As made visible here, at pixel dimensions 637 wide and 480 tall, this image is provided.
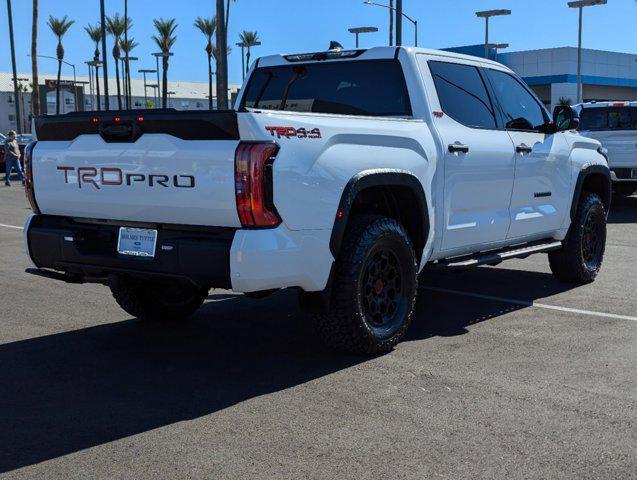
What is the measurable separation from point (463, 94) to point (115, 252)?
3041mm

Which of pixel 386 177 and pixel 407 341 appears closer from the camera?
pixel 386 177

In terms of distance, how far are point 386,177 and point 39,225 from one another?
231 cm

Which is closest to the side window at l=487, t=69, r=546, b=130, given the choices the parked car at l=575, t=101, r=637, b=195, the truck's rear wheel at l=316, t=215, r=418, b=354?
the truck's rear wheel at l=316, t=215, r=418, b=354

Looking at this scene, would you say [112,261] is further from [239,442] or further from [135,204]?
[239,442]

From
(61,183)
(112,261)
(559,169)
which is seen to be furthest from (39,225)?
(559,169)

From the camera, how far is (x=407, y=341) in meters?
5.90

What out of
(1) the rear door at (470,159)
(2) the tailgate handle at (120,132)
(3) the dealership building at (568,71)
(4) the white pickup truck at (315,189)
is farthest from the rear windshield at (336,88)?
(3) the dealership building at (568,71)

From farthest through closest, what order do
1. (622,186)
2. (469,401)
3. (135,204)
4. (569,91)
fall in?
(569,91) < (622,186) < (135,204) < (469,401)

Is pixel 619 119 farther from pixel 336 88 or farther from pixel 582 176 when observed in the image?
pixel 336 88

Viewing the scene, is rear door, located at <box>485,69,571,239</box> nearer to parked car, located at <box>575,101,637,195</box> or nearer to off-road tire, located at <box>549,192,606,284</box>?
off-road tire, located at <box>549,192,606,284</box>

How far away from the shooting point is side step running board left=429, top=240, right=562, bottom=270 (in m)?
6.07

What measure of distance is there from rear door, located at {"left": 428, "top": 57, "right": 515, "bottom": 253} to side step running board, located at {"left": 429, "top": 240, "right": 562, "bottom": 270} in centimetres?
11

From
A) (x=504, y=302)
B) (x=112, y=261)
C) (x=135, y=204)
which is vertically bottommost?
(x=504, y=302)

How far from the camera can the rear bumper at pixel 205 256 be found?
4.54m
